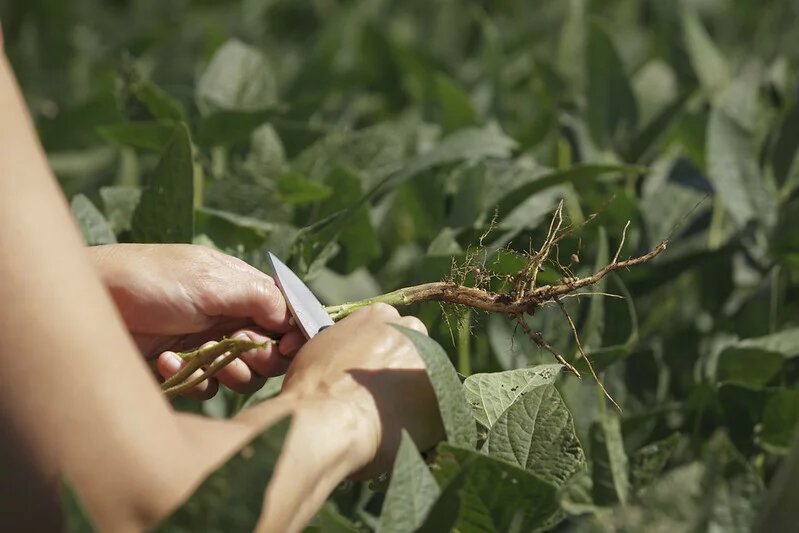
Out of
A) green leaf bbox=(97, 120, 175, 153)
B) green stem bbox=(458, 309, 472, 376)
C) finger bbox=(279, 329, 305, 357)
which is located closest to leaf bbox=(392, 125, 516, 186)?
green stem bbox=(458, 309, 472, 376)

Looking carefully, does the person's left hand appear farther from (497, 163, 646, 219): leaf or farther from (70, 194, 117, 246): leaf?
(497, 163, 646, 219): leaf

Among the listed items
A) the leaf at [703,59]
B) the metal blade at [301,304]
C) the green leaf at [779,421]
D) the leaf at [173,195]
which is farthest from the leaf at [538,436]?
the leaf at [703,59]

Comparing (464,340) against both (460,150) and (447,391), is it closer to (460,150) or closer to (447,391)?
(460,150)

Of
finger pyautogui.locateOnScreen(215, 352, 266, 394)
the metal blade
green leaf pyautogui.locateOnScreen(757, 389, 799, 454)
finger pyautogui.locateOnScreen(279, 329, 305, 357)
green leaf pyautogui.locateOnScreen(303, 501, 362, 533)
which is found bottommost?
green leaf pyautogui.locateOnScreen(757, 389, 799, 454)

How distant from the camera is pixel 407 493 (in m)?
1.17

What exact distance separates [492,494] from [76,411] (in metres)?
0.43

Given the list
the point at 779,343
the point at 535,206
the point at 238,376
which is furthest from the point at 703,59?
the point at 238,376

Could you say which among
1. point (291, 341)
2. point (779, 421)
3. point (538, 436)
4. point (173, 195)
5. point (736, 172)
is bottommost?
point (779, 421)

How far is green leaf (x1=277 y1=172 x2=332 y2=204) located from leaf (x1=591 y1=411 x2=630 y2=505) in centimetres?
56

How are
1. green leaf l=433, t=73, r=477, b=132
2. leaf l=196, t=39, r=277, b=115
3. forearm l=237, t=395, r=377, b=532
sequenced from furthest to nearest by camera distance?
green leaf l=433, t=73, r=477, b=132 → leaf l=196, t=39, r=277, b=115 → forearm l=237, t=395, r=377, b=532

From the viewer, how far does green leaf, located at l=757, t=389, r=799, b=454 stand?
66.7 inches

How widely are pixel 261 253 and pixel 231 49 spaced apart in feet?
2.02

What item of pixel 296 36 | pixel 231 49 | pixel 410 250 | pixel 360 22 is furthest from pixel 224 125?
pixel 296 36

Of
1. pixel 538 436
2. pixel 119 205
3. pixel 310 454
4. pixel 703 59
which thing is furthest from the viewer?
pixel 703 59
